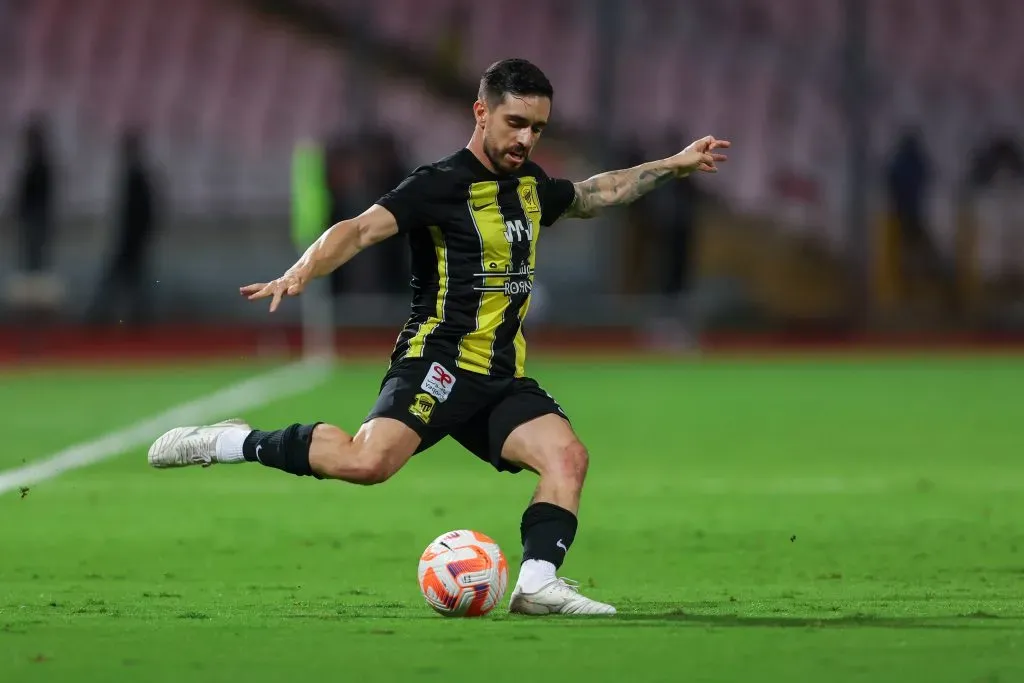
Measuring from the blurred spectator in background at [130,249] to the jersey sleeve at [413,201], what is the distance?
18.5m

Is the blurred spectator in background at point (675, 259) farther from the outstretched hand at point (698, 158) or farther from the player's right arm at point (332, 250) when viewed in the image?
the player's right arm at point (332, 250)

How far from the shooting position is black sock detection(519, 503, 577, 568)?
6945mm

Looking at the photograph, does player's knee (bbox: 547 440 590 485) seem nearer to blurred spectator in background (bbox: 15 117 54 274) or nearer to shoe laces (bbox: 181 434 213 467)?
shoe laces (bbox: 181 434 213 467)

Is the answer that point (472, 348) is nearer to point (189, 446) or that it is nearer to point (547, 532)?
point (547, 532)

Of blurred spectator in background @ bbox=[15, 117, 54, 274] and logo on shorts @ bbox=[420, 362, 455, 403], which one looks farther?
blurred spectator in background @ bbox=[15, 117, 54, 274]

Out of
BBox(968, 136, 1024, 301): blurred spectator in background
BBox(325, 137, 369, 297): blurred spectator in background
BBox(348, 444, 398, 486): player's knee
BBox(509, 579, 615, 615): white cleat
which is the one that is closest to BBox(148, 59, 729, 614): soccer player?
BBox(348, 444, 398, 486): player's knee

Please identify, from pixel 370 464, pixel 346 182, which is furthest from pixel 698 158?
pixel 346 182

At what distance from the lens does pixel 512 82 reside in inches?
278

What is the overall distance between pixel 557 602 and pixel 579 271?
19.4 meters

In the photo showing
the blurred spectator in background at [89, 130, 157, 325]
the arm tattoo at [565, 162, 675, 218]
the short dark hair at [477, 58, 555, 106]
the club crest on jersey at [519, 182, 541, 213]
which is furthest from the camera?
the blurred spectator in background at [89, 130, 157, 325]

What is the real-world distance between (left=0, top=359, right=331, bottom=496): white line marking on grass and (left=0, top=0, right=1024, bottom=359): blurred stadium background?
8.97ft

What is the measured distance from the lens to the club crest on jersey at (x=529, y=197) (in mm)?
7422

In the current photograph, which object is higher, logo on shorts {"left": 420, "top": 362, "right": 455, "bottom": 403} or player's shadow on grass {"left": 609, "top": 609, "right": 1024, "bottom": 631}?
logo on shorts {"left": 420, "top": 362, "right": 455, "bottom": 403}

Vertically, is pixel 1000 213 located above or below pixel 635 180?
above
